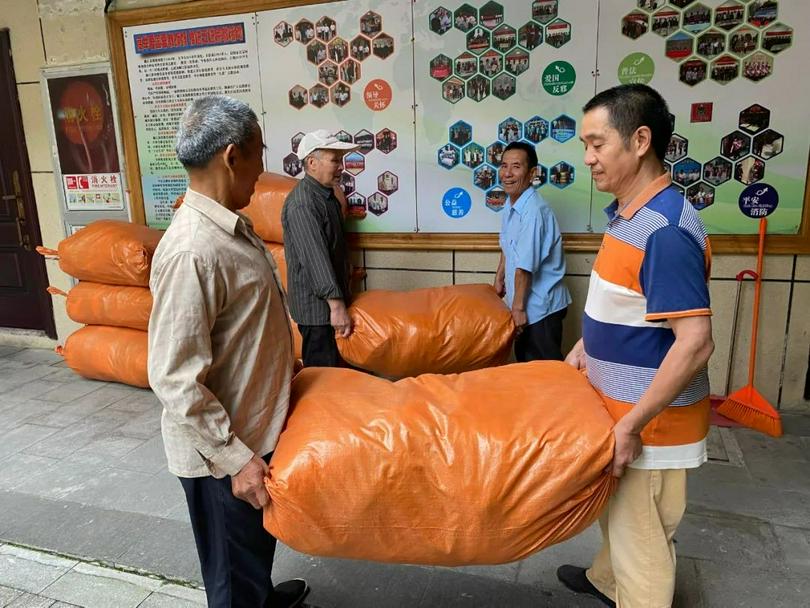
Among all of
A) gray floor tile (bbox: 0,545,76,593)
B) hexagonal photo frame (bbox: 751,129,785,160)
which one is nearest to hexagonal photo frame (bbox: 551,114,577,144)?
hexagonal photo frame (bbox: 751,129,785,160)

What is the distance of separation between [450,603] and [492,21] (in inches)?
110

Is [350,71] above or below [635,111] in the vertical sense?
above

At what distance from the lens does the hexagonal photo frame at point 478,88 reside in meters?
3.14

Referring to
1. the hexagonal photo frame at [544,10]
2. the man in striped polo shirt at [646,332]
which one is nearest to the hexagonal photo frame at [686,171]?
the hexagonal photo frame at [544,10]

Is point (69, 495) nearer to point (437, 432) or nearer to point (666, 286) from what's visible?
point (437, 432)

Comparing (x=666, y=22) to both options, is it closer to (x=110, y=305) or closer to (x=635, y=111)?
(x=635, y=111)

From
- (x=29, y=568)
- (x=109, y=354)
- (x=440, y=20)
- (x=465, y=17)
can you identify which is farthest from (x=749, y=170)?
(x=109, y=354)

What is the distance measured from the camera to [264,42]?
11.4 ft

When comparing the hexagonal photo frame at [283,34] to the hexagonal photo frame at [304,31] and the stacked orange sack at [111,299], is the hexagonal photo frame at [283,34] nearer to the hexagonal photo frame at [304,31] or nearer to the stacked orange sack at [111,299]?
the hexagonal photo frame at [304,31]

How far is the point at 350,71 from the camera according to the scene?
133 inches

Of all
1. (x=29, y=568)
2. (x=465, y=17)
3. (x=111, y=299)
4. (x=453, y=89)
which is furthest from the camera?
(x=111, y=299)

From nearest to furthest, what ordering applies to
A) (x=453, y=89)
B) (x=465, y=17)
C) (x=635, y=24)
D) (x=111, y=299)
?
(x=635, y=24)
(x=465, y=17)
(x=453, y=89)
(x=111, y=299)

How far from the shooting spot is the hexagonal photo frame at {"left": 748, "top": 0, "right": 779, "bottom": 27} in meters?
2.71

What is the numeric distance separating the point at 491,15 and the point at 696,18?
1011 mm
